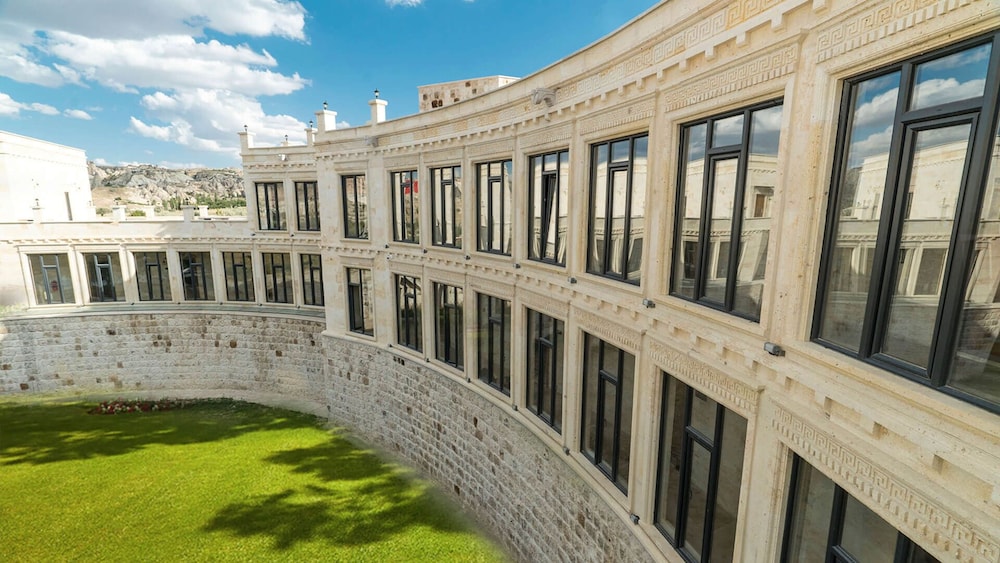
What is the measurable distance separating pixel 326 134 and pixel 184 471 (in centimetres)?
1242

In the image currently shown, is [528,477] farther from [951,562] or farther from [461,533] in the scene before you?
[951,562]

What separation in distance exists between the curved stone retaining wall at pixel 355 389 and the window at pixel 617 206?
4.04 metres

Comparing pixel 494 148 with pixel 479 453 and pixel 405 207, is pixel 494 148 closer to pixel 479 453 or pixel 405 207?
pixel 405 207

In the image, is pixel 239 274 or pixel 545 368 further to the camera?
pixel 239 274

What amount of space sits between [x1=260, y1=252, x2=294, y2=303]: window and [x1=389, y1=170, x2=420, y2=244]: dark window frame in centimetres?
1068

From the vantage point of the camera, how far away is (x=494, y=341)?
11.7 metres

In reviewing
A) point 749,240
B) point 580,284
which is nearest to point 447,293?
point 580,284

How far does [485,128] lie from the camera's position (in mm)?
10523

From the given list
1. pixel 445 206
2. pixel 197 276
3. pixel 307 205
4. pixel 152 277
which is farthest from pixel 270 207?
pixel 445 206

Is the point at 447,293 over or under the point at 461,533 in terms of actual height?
over

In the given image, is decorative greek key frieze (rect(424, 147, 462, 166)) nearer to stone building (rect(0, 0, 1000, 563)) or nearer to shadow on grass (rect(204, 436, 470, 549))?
stone building (rect(0, 0, 1000, 563))

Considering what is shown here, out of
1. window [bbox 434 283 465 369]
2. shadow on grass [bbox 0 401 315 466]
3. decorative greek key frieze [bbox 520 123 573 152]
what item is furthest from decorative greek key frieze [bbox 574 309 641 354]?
shadow on grass [bbox 0 401 315 466]

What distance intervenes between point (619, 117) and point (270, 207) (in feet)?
66.7

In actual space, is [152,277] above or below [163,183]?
below
